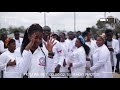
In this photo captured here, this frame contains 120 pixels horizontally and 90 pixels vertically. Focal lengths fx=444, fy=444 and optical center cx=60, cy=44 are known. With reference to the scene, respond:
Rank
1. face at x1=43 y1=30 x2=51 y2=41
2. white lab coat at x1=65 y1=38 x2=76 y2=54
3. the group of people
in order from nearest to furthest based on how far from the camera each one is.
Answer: the group of people
face at x1=43 y1=30 x2=51 y2=41
white lab coat at x1=65 y1=38 x2=76 y2=54

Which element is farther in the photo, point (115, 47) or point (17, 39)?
point (115, 47)

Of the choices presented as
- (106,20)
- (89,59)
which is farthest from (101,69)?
(106,20)

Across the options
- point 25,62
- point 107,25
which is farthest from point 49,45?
point 107,25

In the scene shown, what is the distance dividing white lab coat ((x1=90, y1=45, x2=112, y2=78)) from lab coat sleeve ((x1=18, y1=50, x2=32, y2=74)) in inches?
37.5

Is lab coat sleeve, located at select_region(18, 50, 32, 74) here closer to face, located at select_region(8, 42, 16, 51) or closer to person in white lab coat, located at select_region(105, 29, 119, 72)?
face, located at select_region(8, 42, 16, 51)

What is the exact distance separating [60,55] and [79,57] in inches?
10.1

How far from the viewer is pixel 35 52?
5.45 m

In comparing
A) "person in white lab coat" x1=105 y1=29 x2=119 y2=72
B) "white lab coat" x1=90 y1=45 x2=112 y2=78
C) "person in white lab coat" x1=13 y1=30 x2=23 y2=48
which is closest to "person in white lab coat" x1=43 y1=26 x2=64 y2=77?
"person in white lab coat" x1=13 y1=30 x2=23 y2=48

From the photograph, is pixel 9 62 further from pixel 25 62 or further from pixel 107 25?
pixel 107 25

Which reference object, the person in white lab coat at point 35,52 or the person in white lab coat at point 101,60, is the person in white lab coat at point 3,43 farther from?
the person in white lab coat at point 101,60

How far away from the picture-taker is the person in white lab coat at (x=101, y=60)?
5.88 meters

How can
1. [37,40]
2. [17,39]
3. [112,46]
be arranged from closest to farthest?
[37,40] → [17,39] → [112,46]

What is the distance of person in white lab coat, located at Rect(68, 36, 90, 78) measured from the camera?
19.5 feet
